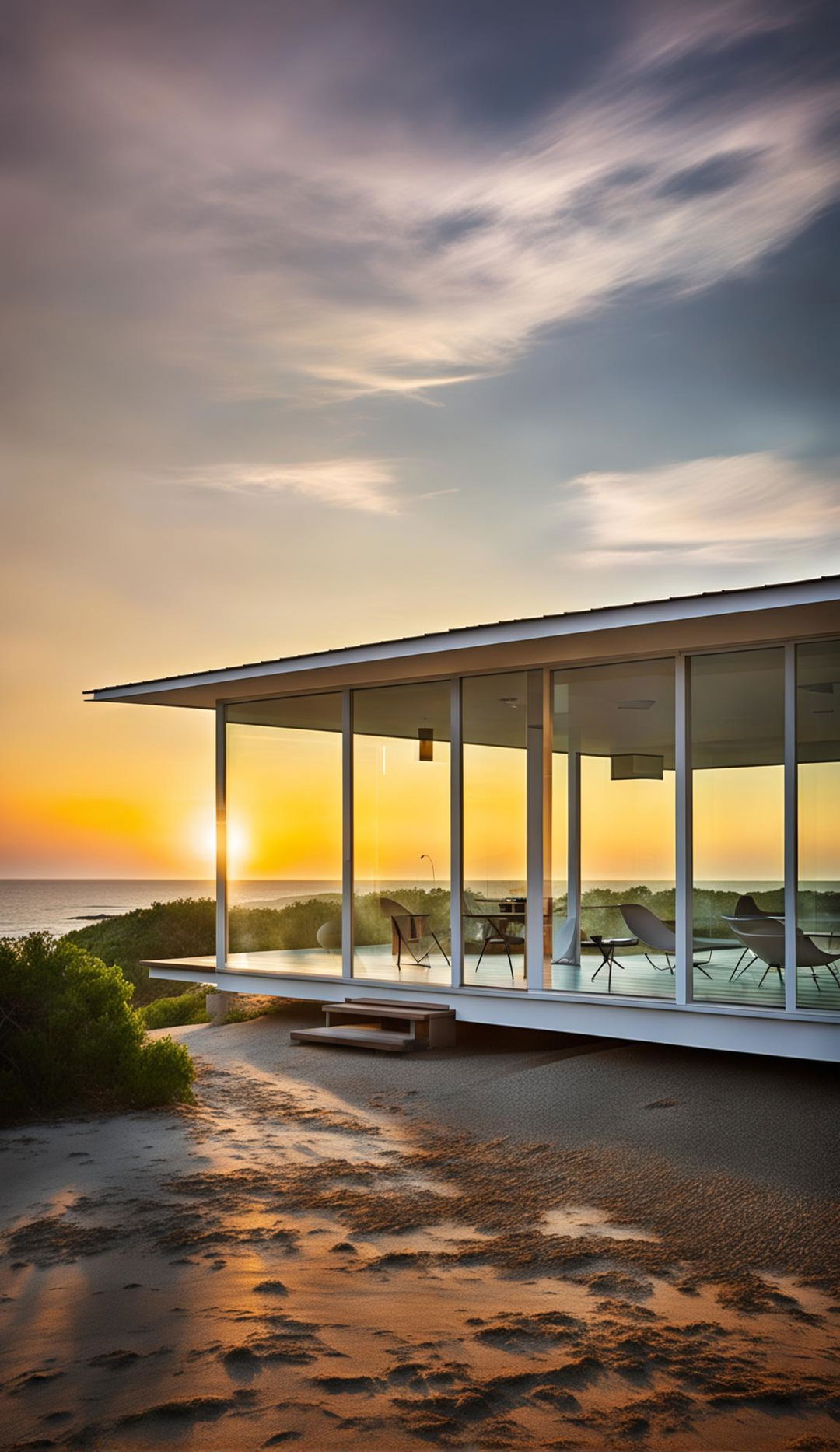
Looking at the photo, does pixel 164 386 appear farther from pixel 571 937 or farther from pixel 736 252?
pixel 571 937

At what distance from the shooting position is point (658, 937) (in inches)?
357

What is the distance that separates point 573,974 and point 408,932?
166cm

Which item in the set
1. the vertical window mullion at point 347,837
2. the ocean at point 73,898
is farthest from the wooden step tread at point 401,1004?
the ocean at point 73,898

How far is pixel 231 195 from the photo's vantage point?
42.7 feet

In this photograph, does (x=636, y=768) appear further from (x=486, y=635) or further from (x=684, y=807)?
(x=486, y=635)

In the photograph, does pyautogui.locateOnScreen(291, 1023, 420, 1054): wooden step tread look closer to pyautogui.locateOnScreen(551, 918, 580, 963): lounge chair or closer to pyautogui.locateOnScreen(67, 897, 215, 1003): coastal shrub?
pyautogui.locateOnScreen(551, 918, 580, 963): lounge chair

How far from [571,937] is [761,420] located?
28.6 feet

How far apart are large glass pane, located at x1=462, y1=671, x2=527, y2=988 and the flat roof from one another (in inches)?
30.9

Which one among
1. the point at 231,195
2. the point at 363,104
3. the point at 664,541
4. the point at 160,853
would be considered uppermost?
the point at 363,104

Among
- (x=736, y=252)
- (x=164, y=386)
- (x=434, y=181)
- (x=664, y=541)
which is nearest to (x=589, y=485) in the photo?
(x=664, y=541)

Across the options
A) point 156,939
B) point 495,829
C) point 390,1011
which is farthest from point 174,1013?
point 156,939

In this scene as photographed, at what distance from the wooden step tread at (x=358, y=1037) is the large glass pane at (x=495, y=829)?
82 centimetres

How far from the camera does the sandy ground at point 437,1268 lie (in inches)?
141

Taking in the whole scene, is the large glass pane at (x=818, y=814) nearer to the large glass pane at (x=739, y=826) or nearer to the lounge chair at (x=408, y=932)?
the large glass pane at (x=739, y=826)
